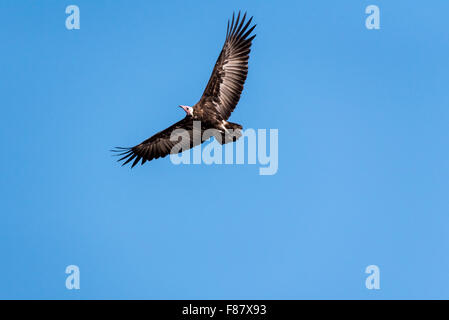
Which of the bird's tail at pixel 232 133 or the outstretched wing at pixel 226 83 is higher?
the outstretched wing at pixel 226 83

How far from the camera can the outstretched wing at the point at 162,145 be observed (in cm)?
2308

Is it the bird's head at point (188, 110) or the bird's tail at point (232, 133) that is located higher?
the bird's head at point (188, 110)

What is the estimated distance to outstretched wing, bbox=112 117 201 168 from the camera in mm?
23078

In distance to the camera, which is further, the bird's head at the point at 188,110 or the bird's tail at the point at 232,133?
the bird's head at the point at 188,110

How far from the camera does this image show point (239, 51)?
73.5ft

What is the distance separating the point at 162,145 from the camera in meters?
23.8

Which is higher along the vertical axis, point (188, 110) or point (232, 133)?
Answer: point (188, 110)

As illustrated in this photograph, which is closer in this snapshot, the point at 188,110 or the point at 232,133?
the point at 232,133

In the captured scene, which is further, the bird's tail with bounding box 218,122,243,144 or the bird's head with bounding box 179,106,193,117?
the bird's head with bounding box 179,106,193,117

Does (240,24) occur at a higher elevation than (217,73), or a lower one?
higher

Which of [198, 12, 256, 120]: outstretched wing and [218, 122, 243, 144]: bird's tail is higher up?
[198, 12, 256, 120]: outstretched wing
